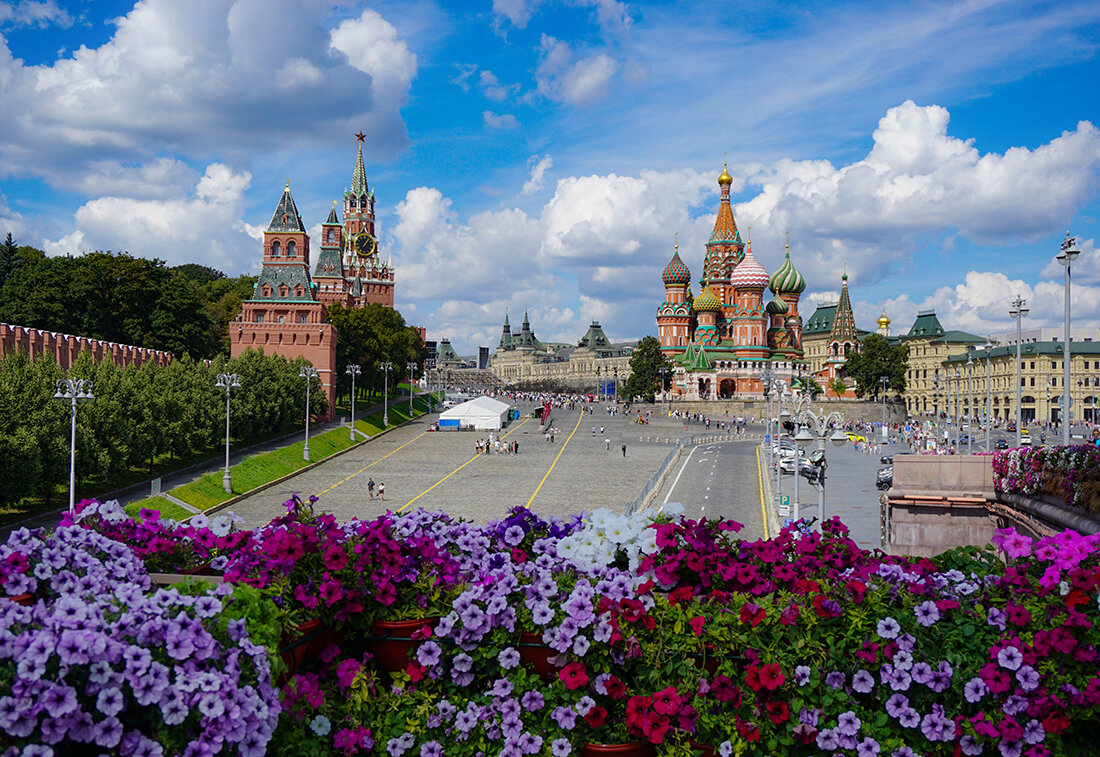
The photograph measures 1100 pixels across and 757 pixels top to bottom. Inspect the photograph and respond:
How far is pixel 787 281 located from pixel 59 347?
109 m

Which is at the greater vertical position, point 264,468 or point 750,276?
point 750,276

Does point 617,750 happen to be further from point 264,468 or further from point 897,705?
point 264,468

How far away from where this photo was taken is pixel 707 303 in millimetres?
128250

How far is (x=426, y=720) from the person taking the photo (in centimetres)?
534

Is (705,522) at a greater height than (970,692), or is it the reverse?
(705,522)

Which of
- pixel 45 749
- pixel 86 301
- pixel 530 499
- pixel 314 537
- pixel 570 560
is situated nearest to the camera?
pixel 45 749

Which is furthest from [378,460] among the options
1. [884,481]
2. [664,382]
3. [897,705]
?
[664,382]

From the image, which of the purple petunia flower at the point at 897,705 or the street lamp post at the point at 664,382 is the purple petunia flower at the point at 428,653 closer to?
the purple petunia flower at the point at 897,705

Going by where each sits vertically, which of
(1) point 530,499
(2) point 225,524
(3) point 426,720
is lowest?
(1) point 530,499

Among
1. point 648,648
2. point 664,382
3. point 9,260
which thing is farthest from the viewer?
point 664,382

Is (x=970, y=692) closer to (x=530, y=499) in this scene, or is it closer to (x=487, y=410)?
(x=530, y=499)

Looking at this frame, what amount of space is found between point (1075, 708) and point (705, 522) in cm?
246

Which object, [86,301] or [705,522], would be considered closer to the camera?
[705,522]

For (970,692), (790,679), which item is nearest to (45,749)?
(790,679)
